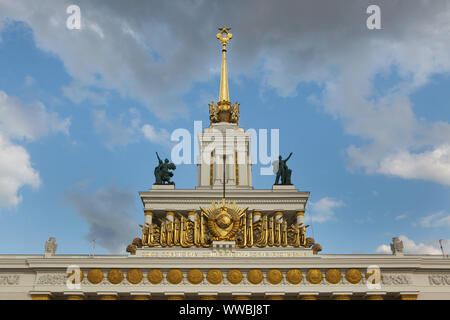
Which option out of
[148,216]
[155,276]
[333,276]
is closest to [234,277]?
[155,276]

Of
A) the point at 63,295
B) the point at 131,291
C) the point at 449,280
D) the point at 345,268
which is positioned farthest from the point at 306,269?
the point at 63,295

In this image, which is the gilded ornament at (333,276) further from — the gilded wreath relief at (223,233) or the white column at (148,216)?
the white column at (148,216)

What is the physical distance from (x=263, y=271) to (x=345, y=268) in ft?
12.8

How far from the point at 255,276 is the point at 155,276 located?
4.72 metres

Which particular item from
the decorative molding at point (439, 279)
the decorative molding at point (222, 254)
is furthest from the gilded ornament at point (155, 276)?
the decorative molding at point (439, 279)

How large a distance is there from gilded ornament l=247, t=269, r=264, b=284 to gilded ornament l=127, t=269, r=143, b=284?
5.14 meters

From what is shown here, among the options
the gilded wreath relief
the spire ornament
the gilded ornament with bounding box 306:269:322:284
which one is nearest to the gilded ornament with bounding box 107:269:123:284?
the gilded wreath relief

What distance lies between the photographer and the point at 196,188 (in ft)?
84.3

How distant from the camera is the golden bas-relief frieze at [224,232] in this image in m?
20.5

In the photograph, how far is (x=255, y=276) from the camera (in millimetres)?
18969

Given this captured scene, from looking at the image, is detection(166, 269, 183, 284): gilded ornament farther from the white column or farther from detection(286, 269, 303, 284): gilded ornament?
the white column

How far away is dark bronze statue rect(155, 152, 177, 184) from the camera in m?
26.3
